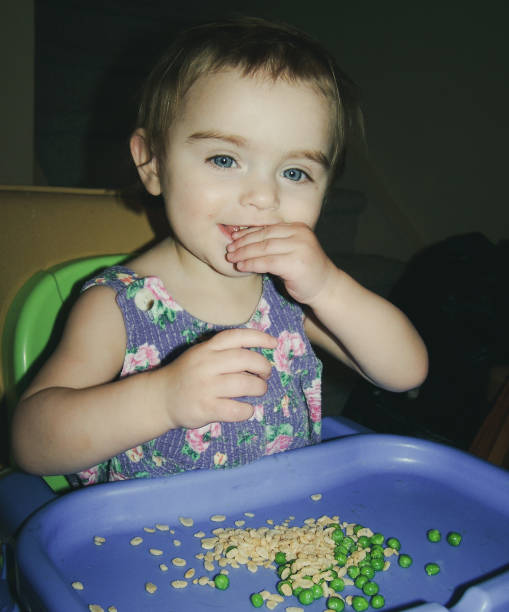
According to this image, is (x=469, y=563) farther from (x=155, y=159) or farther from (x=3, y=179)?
(x=3, y=179)

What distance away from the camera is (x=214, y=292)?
3.12 ft

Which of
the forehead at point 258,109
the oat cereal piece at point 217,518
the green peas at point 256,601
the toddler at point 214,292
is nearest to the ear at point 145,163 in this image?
the toddler at point 214,292

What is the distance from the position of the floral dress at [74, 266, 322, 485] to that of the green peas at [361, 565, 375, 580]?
253mm

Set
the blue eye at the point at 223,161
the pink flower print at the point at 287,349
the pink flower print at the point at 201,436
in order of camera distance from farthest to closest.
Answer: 1. the pink flower print at the point at 287,349
2. the pink flower print at the point at 201,436
3. the blue eye at the point at 223,161

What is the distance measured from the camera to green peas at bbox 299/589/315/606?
56 centimetres

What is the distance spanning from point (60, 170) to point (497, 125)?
1.82m

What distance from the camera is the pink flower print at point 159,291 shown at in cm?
88

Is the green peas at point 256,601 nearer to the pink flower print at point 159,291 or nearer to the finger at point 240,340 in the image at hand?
the finger at point 240,340

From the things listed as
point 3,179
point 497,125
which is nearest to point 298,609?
point 3,179

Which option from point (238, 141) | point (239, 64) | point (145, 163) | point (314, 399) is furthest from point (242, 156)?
point (314, 399)

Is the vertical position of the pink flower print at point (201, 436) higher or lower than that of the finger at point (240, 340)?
lower

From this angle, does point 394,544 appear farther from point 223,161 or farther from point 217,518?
point 223,161

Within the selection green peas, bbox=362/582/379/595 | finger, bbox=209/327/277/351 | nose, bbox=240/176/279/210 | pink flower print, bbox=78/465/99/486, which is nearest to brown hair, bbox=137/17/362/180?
nose, bbox=240/176/279/210

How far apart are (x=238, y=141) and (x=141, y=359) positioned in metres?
0.34
